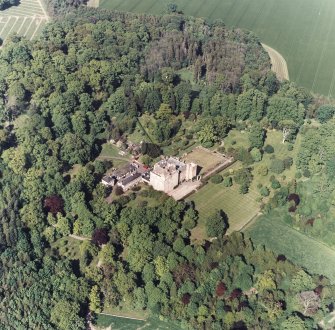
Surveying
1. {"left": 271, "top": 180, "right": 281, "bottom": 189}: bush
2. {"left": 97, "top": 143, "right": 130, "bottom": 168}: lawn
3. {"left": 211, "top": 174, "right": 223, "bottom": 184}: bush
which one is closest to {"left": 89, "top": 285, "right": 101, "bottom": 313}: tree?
{"left": 97, "top": 143, "right": 130, "bottom": 168}: lawn

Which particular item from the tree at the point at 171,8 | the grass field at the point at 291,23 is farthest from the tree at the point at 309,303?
the tree at the point at 171,8

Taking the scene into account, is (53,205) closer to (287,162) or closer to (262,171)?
(262,171)

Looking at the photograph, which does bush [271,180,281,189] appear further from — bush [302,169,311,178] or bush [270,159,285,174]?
bush [302,169,311,178]

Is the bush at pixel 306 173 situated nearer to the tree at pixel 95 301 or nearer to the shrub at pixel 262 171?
the shrub at pixel 262 171

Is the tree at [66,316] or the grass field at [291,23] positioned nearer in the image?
the tree at [66,316]

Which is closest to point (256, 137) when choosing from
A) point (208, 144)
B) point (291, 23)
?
point (208, 144)

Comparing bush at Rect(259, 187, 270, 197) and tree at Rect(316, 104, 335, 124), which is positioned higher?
tree at Rect(316, 104, 335, 124)
